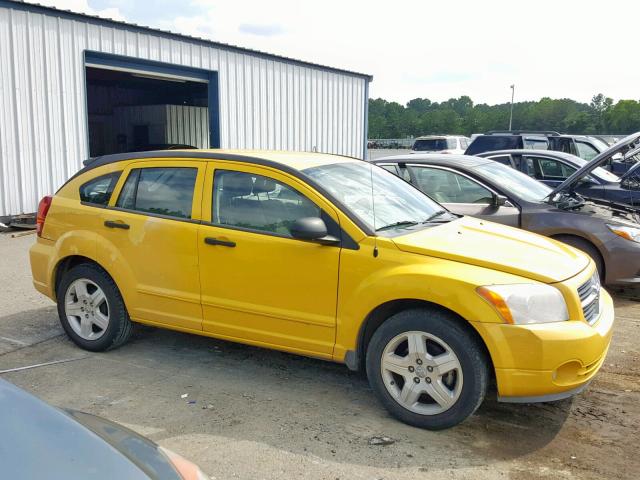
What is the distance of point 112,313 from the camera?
16.9 ft

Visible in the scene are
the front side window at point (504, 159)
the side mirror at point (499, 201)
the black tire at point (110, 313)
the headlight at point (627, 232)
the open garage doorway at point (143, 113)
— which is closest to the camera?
the black tire at point (110, 313)

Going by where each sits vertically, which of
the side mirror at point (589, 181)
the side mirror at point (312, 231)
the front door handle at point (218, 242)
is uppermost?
the side mirror at point (589, 181)

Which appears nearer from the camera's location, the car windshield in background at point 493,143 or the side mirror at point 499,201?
the side mirror at point 499,201

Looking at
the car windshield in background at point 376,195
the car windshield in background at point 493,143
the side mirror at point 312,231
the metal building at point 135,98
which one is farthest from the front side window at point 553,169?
the metal building at point 135,98

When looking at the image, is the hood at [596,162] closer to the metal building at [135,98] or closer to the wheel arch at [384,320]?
the wheel arch at [384,320]

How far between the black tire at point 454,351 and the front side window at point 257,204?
0.97 metres

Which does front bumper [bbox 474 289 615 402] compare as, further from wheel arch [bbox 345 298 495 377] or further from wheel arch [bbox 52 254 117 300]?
wheel arch [bbox 52 254 117 300]

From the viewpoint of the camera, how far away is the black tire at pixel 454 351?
3.72 m

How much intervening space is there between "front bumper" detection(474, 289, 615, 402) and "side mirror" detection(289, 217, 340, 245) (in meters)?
1.12

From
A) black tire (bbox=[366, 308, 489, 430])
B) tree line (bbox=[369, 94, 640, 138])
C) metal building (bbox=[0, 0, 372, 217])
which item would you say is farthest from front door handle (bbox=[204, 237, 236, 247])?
tree line (bbox=[369, 94, 640, 138])

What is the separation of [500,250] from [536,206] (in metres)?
3.52

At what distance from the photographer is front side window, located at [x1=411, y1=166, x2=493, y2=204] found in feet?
24.6

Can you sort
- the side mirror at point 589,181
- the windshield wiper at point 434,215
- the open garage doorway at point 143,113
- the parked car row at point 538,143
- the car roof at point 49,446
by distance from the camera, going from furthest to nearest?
the open garage doorway at point 143,113
the parked car row at point 538,143
the side mirror at point 589,181
the windshield wiper at point 434,215
the car roof at point 49,446

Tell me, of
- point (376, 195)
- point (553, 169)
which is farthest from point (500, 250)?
point (553, 169)
